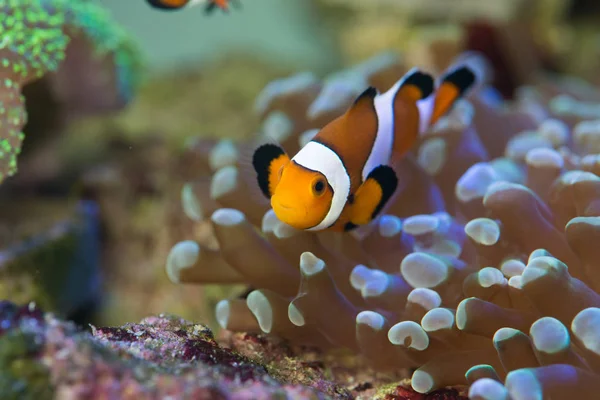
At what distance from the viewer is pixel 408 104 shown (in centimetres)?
157

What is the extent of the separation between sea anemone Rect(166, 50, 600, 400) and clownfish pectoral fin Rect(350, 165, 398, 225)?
11cm

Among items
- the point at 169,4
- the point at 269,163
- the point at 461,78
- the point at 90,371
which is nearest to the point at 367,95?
the point at 269,163

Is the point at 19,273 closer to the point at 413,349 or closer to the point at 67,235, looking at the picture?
the point at 67,235

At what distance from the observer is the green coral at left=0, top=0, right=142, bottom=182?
1.49 meters

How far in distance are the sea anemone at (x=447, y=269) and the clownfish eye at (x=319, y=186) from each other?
0.17 metres

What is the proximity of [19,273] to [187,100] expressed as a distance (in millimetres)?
2127

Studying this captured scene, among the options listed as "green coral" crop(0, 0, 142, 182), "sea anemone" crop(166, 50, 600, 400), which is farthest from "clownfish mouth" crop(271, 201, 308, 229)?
"green coral" crop(0, 0, 142, 182)

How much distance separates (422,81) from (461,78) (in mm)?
187

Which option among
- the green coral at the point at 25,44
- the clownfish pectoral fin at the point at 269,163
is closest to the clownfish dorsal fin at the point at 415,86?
the clownfish pectoral fin at the point at 269,163

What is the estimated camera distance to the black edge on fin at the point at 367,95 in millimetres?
1382

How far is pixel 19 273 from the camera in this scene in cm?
183

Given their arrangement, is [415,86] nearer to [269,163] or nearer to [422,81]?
[422,81]

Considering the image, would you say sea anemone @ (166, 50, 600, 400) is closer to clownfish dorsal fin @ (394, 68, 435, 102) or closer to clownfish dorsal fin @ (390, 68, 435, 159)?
clownfish dorsal fin @ (390, 68, 435, 159)

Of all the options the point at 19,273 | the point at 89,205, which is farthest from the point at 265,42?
the point at 19,273
